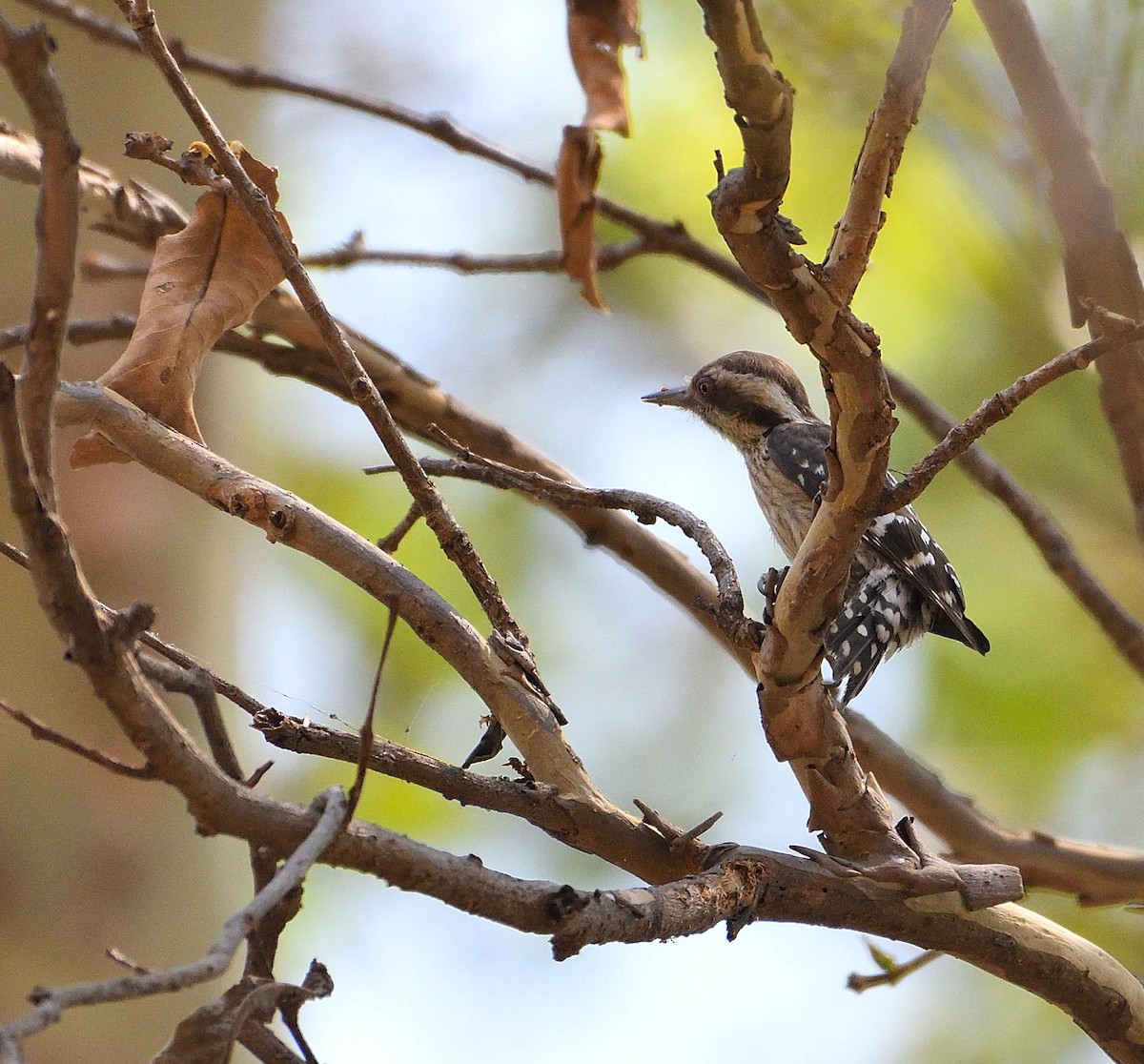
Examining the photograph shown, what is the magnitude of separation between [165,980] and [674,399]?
14.2 ft

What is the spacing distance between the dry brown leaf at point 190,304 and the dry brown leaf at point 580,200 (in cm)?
98

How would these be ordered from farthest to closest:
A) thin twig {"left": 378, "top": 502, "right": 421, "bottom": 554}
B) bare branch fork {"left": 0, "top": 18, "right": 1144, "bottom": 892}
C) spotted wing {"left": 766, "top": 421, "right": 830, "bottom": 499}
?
spotted wing {"left": 766, "top": 421, "right": 830, "bottom": 499}
bare branch fork {"left": 0, "top": 18, "right": 1144, "bottom": 892}
thin twig {"left": 378, "top": 502, "right": 421, "bottom": 554}

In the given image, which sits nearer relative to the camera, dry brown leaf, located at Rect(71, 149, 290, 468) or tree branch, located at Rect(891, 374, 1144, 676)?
dry brown leaf, located at Rect(71, 149, 290, 468)

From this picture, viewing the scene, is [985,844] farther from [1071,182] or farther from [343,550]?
[343,550]

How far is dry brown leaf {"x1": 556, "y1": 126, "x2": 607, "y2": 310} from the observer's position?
322 centimetres

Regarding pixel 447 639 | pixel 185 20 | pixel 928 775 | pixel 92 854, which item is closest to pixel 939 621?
pixel 928 775

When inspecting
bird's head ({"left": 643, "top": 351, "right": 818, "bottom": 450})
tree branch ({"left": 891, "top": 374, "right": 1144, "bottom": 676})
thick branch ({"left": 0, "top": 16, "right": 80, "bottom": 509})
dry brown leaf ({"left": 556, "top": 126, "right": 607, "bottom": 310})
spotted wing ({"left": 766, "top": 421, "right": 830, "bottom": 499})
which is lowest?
thick branch ({"left": 0, "top": 16, "right": 80, "bottom": 509})

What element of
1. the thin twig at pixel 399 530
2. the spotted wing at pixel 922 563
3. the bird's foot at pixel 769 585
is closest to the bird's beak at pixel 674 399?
the spotted wing at pixel 922 563

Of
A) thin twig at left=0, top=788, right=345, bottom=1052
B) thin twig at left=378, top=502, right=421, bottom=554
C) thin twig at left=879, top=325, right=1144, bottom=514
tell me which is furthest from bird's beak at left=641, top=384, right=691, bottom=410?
thin twig at left=0, top=788, right=345, bottom=1052

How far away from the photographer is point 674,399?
17.4 ft

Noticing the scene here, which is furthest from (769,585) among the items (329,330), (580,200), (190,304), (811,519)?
(811,519)

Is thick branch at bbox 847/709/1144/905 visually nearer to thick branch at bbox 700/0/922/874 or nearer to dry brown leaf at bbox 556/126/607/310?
thick branch at bbox 700/0/922/874

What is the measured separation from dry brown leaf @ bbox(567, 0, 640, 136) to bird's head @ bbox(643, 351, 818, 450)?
2.00 metres

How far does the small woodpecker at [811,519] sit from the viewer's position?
3.90 m
